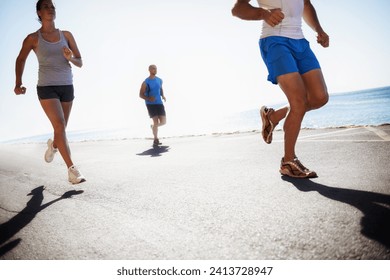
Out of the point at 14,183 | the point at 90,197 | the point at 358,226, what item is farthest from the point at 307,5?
the point at 14,183

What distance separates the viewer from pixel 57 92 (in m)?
3.33

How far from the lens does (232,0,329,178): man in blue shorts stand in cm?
242

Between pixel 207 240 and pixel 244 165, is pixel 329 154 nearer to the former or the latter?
pixel 244 165

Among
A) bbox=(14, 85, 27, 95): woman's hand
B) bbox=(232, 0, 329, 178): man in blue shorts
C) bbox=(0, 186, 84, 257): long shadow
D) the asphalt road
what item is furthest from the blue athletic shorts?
bbox=(14, 85, 27, 95): woman's hand

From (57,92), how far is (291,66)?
9.16ft

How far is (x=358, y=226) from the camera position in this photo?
1302 millimetres

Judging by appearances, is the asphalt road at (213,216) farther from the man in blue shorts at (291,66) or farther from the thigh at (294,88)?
the thigh at (294,88)

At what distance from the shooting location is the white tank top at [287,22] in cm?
257

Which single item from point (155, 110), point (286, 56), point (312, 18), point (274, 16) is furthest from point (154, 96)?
point (274, 16)

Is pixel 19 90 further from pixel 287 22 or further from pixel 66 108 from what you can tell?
pixel 287 22

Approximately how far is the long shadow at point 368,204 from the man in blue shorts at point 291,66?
0.41 meters

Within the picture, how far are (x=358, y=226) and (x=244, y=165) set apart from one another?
1.93 metres

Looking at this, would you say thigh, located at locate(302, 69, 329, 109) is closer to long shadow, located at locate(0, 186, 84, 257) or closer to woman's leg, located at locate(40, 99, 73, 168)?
long shadow, located at locate(0, 186, 84, 257)

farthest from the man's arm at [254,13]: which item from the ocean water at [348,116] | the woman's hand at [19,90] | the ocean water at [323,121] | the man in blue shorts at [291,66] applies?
the ocean water at [348,116]
